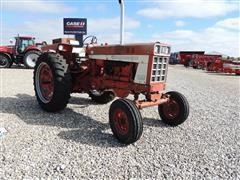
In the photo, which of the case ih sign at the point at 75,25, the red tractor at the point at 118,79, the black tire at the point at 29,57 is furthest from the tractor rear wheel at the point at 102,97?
the case ih sign at the point at 75,25

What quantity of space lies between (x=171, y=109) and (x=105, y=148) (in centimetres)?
182

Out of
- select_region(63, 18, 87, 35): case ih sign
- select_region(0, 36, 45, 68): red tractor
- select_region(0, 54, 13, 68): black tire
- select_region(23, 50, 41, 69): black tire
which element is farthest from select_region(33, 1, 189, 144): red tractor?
select_region(63, 18, 87, 35): case ih sign

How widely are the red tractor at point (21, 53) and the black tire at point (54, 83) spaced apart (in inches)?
486

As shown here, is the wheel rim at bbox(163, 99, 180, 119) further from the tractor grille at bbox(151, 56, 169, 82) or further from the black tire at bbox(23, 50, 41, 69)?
the black tire at bbox(23, 50, 41, 69)

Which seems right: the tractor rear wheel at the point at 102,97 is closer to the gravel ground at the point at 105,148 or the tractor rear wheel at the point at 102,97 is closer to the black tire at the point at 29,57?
the gravel ground at the point at 105,148

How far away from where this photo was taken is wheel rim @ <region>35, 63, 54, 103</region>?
6.16m

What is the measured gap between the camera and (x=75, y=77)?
20.2ft

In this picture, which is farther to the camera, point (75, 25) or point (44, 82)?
point (75, 25)

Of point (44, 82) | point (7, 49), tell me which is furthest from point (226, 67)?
point (44, 82)

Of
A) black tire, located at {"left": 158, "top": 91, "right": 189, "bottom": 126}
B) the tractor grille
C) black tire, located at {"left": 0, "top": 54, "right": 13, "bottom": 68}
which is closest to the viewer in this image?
the tractor grille

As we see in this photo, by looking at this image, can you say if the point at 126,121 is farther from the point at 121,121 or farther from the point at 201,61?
the point at 201,61

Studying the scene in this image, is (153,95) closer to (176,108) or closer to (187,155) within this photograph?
(176,108)

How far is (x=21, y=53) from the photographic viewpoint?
1847cm

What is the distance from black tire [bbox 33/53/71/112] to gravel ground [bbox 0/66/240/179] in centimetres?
22
